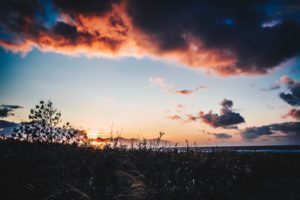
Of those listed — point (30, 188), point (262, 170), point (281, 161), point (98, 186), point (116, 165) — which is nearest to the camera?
point (30, 188)

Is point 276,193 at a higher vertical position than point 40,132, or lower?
lower

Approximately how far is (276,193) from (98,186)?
19.3ft

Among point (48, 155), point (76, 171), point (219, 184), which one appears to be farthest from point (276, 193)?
point (48, 155)

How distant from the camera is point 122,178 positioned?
6.29 metres

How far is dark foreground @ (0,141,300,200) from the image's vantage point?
5.32 m

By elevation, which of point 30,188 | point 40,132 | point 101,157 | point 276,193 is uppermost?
point 40,132

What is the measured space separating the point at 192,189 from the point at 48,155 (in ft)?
14.5

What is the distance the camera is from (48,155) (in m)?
7.95

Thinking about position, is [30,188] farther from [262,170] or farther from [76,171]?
[262,170]

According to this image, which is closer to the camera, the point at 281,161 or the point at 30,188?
the point at 30,188

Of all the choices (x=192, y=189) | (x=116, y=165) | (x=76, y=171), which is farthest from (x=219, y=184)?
(x=76, y=171)

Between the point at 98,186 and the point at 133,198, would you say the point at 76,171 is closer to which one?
the point at 98,186

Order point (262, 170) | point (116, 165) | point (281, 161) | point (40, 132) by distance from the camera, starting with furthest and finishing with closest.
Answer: point (281, 161), point (40, 132), point (262, 170), point (116, 165)

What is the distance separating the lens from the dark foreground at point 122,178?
5.32 m
